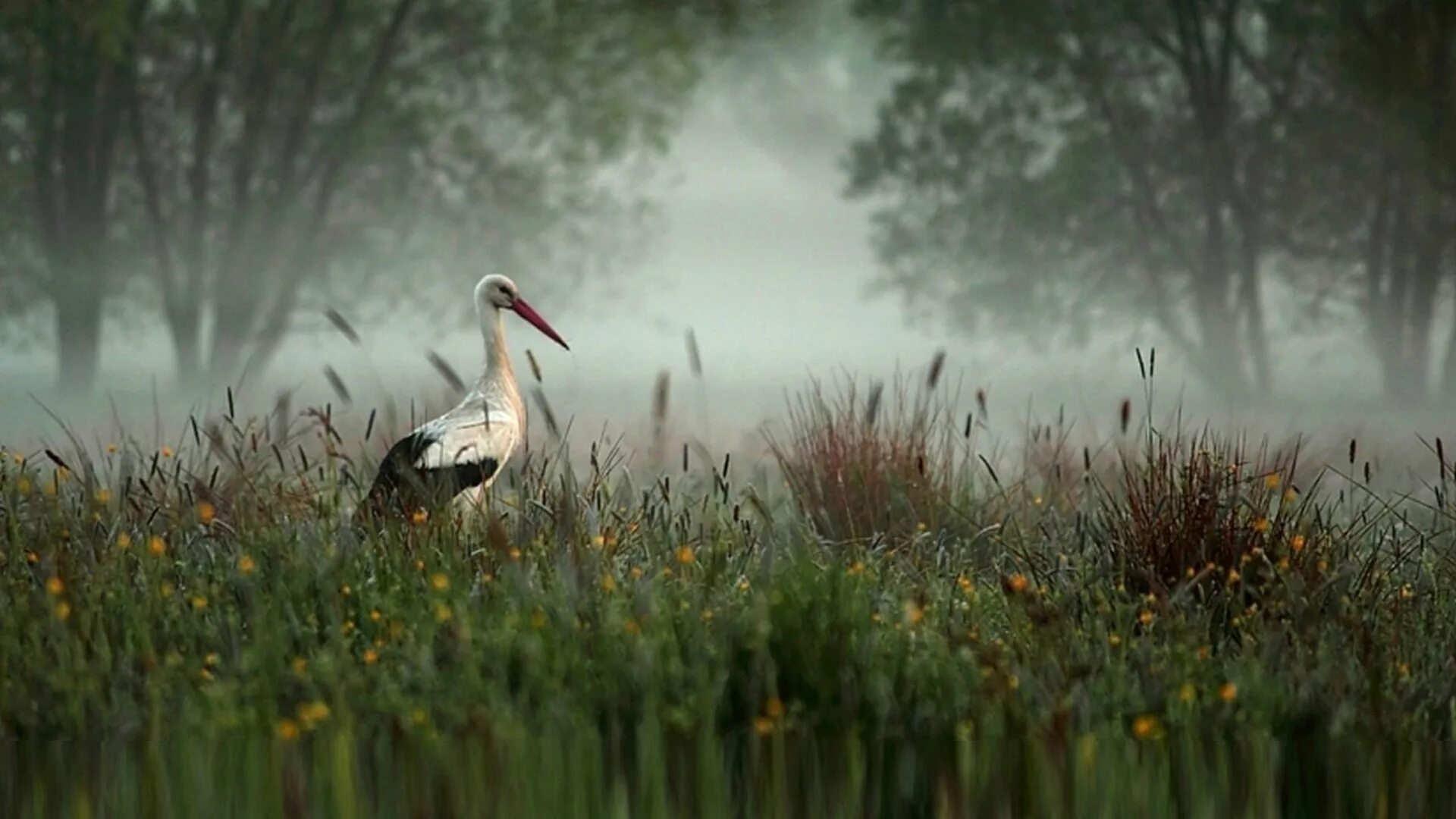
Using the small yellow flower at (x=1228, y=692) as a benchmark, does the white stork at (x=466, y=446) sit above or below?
above

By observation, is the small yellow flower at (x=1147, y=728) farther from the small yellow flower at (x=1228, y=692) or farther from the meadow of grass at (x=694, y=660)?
the small yellow flower at (x=1228, y=692)

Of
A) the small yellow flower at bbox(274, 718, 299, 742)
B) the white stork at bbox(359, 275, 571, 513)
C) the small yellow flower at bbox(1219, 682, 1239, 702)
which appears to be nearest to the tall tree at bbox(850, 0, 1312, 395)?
the white stork at bbox(359, 275, 571, 513)

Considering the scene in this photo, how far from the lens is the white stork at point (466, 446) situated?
19.7 feet

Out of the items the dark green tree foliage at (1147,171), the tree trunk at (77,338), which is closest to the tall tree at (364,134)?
the tree trunk at (77,338)

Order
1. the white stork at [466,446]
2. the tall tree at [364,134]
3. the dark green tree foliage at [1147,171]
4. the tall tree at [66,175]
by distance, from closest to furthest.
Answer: the white stork at [466,446]
the tall tree at [66,175]
the tall tree at [364,134]
the dark green tree foliage at [1147,171]

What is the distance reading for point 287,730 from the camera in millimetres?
3816

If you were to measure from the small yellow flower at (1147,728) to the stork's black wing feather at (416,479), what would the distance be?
7.96 feet

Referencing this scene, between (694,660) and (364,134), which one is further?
(364,134)

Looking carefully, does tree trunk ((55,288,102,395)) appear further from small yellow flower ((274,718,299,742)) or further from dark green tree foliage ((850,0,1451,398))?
small yellow flower ((274,718,299,742))

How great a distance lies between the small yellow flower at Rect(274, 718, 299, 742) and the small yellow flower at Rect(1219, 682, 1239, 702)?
206 centimetres

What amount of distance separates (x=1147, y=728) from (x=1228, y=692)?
Answer: 0.26m

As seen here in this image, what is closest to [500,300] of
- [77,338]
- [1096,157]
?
[77,338]

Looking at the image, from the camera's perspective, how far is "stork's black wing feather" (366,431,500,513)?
5.86 meters

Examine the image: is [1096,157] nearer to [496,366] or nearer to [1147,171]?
[1147,171]
